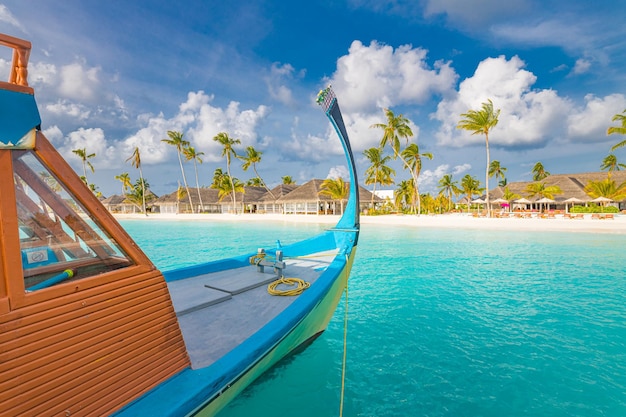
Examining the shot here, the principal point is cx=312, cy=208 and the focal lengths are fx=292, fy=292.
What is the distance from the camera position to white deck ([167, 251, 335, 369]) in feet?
9.72

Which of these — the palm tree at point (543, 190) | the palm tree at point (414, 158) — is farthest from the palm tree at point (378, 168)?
the palm tree at point (543, 190)

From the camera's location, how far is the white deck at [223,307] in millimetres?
2963

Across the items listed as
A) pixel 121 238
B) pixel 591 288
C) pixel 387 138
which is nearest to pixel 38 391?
pixel 121 238

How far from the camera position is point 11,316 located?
1.49 m

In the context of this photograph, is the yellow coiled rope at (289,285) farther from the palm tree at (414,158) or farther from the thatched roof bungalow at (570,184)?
the thatched roof bungalow at (570,184)

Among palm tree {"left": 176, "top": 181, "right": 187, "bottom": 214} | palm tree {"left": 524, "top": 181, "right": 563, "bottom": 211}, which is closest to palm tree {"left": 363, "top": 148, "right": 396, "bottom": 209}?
palm tree {"left": 524, "top": 181, "right": 563, "bottom": 211}

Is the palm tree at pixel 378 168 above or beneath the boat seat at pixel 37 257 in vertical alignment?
above

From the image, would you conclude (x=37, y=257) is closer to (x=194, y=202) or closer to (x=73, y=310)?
(x=73, y=310)

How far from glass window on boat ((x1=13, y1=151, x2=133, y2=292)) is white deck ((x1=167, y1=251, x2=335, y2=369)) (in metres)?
1.27

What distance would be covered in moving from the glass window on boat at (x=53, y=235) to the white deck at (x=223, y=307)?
127cm

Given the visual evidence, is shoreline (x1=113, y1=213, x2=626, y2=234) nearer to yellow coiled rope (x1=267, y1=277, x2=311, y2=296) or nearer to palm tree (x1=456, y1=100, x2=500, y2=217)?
palm tree (x1=456, y1=100, x2=500, y2=217)

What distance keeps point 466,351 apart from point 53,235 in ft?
18.9

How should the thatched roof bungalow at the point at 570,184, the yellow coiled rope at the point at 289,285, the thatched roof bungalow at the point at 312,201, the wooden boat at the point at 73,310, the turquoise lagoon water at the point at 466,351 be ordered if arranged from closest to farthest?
the wooden boat at the point at 73,310 < the turquoise lagoon water at the point at 466,351 < the yellow coiled rope at the point at 289,285 < the thatched roof bungalow at the point at 570,184 < the thatched roof bungalow at the point at 312,201

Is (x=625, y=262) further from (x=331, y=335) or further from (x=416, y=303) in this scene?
(x=331, y=335)
